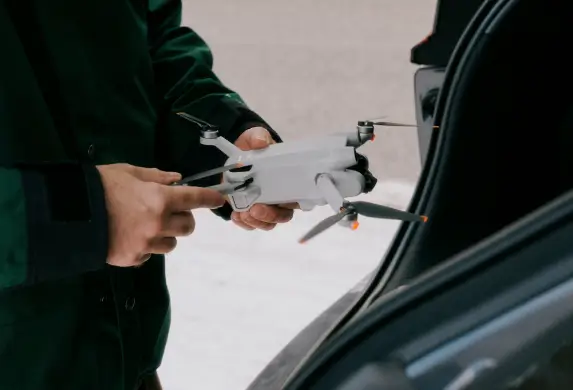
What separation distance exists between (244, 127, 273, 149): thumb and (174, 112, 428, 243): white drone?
8cm

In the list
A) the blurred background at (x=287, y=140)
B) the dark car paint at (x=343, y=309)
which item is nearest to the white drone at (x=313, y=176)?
the dark car paint at (x=343, y=309)

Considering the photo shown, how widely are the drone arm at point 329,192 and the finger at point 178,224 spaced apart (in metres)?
0.11

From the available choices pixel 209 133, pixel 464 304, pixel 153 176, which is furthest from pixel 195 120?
pixel 464 304

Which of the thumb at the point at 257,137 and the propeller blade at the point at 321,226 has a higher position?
the propeller blade at the point at 321,226

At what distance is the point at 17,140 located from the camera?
1.70ft

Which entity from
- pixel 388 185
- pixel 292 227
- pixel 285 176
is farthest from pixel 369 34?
pixel 285 176

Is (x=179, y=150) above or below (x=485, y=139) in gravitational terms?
below

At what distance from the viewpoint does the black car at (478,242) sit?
1.06 ft

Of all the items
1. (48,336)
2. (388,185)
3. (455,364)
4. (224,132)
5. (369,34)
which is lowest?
(388,185)

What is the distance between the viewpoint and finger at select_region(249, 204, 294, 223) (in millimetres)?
634

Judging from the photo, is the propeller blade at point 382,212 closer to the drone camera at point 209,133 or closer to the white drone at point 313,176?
the white drone at point 313,176

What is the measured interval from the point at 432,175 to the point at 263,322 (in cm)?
83

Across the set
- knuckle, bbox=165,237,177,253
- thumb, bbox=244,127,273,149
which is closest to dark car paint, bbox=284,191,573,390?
knuckle, bbox=165,237,177,253

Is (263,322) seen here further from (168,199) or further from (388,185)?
(168,199)
